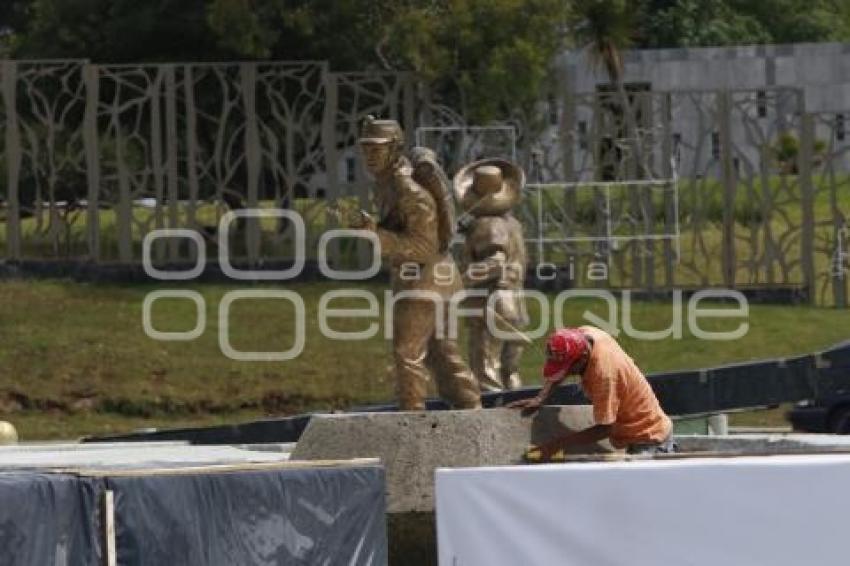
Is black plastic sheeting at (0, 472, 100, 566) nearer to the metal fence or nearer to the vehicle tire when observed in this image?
the vehicle tire

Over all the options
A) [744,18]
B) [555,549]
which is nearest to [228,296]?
[555,549]

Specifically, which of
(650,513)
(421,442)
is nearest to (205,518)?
(650,513)

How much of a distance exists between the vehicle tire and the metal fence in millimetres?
9489

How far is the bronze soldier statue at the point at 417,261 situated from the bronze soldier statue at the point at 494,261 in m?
6.58

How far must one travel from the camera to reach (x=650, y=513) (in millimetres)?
9945

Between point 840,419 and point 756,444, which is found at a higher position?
point 756,444

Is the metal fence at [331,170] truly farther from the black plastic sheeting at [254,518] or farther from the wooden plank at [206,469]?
the black plastic sheeting at [254,518]

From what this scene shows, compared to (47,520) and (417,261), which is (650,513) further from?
(417,261)

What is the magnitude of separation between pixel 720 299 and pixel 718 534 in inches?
826

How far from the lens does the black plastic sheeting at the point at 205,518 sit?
10344 millimetres

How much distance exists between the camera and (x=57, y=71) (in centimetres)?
3098

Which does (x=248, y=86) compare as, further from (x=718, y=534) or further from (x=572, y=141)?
(x=718, y=534)

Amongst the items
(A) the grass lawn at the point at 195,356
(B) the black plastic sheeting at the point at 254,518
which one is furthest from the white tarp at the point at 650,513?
(A) the grass lawn at the point at 195,356

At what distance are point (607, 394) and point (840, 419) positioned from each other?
918 centimetres
